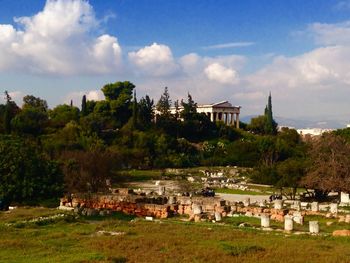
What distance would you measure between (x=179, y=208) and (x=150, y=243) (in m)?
11.2

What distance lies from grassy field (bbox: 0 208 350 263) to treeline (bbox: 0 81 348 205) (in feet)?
17.1

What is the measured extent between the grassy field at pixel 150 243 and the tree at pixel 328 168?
45.6 ft

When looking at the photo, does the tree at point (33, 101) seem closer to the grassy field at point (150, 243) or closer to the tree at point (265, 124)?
the tree at point (265, 124)

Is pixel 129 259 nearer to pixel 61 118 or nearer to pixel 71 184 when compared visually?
pixel 71 184

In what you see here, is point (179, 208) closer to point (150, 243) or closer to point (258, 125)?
point (150, 243)

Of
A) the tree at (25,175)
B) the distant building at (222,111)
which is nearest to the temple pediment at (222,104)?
the distant building at (222,111)

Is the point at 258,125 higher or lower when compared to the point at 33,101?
lower

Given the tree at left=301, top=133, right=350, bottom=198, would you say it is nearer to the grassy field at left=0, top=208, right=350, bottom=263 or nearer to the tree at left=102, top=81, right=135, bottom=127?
the grassy field at left=0, top=208, right=350, bottom=263

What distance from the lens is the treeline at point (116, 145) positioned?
28328 millimetres

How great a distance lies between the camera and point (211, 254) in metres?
15.5

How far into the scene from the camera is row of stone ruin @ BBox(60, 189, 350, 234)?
26047 mm

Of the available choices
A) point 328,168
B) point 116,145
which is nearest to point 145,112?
point 116,145

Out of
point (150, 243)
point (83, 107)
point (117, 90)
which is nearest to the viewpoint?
point (150, 243)

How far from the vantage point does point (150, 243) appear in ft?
56.4
